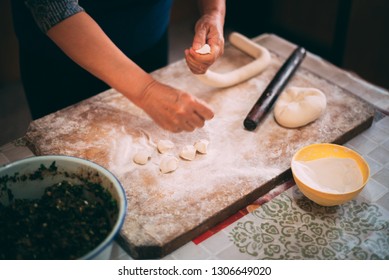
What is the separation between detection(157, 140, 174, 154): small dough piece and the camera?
1456mm

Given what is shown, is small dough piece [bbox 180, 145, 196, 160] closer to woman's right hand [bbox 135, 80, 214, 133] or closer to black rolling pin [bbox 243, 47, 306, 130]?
woman's right hand [bbox 135, 80, 214, 133]

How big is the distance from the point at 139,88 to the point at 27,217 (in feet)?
1.64

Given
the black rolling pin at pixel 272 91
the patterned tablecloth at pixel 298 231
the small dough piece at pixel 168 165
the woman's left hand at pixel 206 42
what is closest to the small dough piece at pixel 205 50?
the woman's left hand at pixel 206 42

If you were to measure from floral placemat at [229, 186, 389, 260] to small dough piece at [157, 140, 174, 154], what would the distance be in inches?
14.0

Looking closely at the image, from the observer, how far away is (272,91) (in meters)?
1.66

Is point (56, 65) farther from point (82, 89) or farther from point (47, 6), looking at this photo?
point (47, 6)

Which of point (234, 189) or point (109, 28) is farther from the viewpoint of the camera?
point (109, 28)

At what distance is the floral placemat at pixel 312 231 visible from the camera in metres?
1.20

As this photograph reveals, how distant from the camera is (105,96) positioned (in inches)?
66.9

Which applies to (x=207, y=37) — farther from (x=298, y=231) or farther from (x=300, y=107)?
(x=298, y=231)

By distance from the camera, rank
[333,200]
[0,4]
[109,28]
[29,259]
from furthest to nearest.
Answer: [0,4], [109,28], [333,200], [29,259]

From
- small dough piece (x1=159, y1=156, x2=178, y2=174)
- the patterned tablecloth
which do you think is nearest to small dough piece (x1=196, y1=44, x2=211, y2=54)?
small dough piece (x1=159, y1=156, x2=178, y2=174)

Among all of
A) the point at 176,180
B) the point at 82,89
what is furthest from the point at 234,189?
the point at 82,89

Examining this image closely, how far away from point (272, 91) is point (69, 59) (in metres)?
0.79
